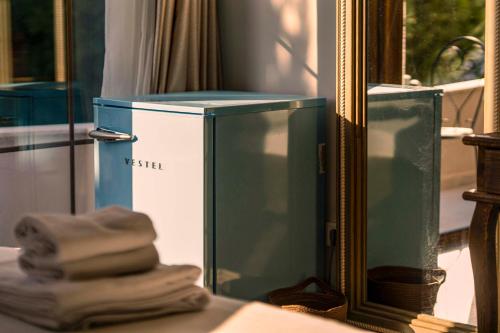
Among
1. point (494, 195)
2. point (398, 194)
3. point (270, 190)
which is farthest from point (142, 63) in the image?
point (494, 195)

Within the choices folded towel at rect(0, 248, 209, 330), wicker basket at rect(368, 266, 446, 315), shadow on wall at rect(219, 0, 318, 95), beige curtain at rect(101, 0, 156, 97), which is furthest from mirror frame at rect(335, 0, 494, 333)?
folded towel at rect(0, 248, 209, 330)

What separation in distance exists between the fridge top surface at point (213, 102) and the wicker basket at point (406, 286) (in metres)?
0.70

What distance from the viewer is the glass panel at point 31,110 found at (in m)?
3.30

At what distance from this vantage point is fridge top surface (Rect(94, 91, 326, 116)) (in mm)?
3006

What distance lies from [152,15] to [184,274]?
220 centimetres

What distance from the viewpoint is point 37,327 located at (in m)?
1.52

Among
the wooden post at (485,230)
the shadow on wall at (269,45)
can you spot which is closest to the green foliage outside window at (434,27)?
the wooden post at (485,230)

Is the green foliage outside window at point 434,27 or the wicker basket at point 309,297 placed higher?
the green foliage outside window at point 434,27

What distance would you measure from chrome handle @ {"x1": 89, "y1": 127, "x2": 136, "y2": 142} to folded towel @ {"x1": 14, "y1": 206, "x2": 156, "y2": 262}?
159 cm

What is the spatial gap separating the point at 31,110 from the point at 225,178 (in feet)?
2.87

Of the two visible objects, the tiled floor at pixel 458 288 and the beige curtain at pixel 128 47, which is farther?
the beige curtain at pixel 128 47

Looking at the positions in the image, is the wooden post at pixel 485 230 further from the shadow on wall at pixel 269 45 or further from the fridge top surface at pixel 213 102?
the shadow on wall at pixel 269 45

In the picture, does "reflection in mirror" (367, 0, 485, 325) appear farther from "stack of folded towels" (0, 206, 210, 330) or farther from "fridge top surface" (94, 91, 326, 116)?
"stack of folded towels" (0, 206, 210, 330)

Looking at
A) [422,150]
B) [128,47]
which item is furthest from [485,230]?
[128,47]
